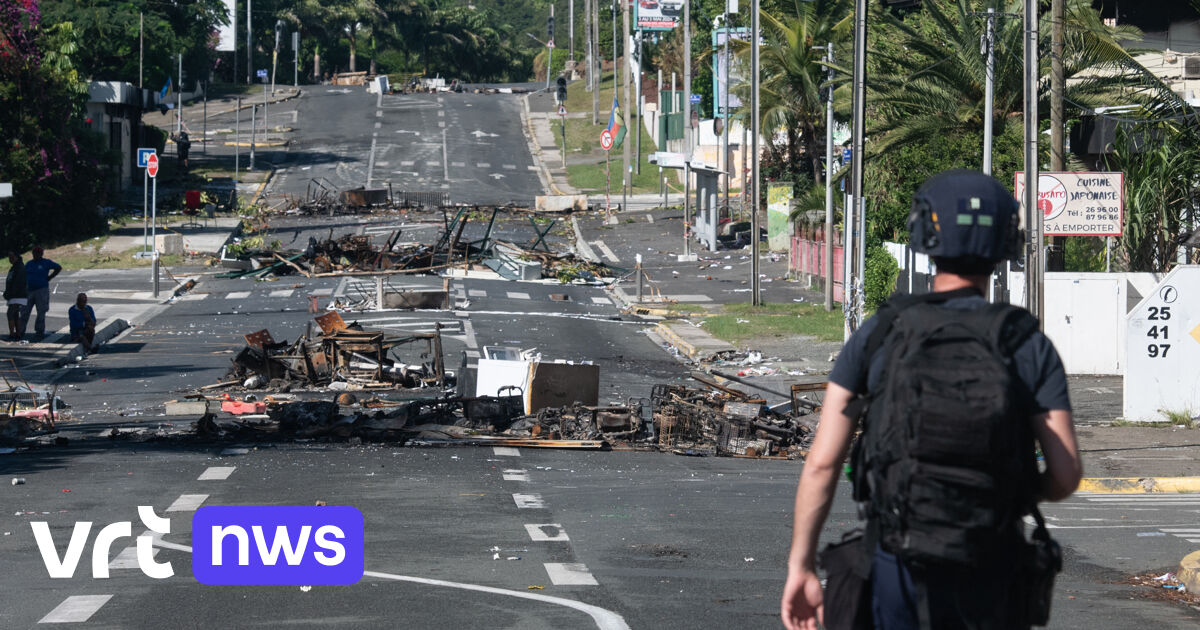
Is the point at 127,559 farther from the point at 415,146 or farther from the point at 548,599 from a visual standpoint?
the point at 415,146

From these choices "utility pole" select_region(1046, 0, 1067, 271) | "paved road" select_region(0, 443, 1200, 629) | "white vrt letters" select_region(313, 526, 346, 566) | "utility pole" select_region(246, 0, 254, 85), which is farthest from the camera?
"utility pole" select_region(246, 0, 254, 85)

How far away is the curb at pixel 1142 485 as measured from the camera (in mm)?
14320

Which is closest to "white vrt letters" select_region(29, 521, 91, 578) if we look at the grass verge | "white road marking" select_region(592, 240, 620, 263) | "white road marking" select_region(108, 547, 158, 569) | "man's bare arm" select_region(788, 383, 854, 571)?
"white road marking" select_region(108, 547, 158, 569)

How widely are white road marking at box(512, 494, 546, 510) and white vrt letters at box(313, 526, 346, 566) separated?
194 centimetres

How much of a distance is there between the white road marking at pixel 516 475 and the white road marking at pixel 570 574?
4.37 metres

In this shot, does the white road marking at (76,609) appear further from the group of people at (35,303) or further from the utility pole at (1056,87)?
the group of people at (35,303)

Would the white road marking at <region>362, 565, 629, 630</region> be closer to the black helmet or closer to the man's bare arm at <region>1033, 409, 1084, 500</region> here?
the man's bare arm at <region>1033, 409, 1084, 500</region>

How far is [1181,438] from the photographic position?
17.2 m

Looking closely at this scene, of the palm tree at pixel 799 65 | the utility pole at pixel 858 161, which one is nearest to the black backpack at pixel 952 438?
the utility pole at pixel 858 161

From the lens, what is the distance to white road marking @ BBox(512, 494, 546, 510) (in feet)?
39.4

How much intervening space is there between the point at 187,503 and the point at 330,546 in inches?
84.6

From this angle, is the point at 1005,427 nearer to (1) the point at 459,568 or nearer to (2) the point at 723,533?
(1) the point at 459,568

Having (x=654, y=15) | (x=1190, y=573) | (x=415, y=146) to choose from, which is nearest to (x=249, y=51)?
(x=415, y=146)

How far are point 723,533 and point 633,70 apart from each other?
89450 millimetres
